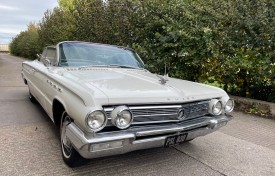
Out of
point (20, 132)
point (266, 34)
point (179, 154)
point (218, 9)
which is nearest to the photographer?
point (179, 154)

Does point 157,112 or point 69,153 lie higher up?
point 157,112

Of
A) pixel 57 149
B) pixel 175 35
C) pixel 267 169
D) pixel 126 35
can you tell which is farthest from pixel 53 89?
pixel 126 35

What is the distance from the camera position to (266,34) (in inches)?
248

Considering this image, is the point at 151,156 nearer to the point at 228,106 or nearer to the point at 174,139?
the point at 174,139

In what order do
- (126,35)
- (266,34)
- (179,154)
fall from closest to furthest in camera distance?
(179,154) → (266,34) → (126,35)

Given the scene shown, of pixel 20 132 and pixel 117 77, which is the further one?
pixel 20 132

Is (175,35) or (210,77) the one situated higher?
(175,35)

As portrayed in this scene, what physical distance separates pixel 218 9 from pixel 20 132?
18.9ft

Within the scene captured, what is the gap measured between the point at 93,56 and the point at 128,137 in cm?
217

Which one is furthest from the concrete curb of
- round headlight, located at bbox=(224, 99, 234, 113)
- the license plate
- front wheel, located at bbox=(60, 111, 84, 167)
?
front wheel, located at bbox=(60, 111, 84, 167)

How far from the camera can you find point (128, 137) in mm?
A: 2693

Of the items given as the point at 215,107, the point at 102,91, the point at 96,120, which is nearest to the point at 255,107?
the point at 215,107

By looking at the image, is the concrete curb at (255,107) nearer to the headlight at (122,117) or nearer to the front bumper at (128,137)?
the front bumper at (128,137)

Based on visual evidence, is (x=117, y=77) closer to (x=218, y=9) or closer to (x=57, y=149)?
(x=57, y=149)
